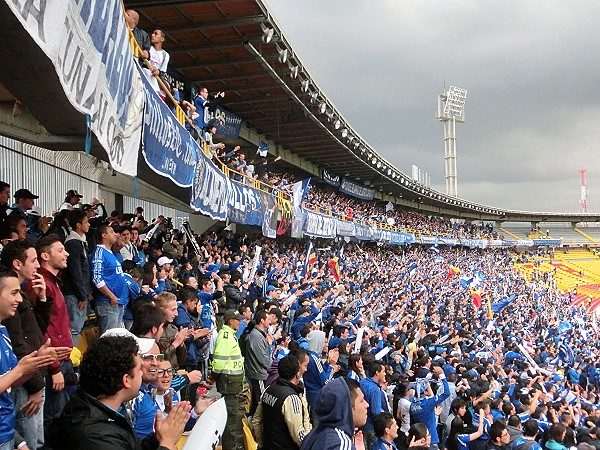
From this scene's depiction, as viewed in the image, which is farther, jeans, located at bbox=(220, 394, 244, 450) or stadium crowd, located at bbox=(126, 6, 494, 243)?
stadium crowd, located at bbox=(126, 6, 494, 243)

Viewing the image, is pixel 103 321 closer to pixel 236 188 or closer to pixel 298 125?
pixel 236 188

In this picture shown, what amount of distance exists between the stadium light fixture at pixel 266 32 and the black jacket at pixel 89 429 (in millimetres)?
11714

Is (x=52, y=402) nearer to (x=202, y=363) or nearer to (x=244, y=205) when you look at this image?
(x=202, y=363)

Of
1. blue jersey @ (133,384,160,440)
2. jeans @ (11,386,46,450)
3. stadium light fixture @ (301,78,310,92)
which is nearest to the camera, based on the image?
jeans @ (11,386,46,450)

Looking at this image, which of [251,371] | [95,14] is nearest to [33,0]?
[95,14]

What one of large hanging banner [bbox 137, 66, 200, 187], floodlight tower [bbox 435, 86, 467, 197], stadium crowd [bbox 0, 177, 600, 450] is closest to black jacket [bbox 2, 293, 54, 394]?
stadium crowd [bbox 0, 177, 600, 450]

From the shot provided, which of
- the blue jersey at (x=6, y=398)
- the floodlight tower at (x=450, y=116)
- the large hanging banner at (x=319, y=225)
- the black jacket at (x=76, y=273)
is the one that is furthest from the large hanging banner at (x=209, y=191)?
the floodlight tower at (x=450, y=116)

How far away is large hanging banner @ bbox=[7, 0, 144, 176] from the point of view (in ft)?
8.71

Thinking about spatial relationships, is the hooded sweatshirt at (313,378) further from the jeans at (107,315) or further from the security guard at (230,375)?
the jeans at (107,315)

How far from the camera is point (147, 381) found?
3.08 m

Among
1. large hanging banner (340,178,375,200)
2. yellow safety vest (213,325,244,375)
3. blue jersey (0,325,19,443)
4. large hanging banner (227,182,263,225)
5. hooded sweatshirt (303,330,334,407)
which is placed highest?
large hanging banner (340,178,375,200)

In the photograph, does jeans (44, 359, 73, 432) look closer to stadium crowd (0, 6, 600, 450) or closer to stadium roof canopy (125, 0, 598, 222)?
stadium crowd (0, 6, 600, 450)

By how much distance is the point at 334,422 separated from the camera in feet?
9.68

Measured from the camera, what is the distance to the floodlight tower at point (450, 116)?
79.9m
